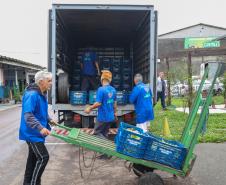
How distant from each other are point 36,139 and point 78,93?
4.04 meters

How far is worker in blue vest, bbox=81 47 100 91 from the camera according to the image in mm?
11812

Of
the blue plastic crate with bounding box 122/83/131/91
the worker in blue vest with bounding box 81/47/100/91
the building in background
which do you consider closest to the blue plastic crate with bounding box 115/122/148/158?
the worker in blue vest with bounding box 81/47/100/91

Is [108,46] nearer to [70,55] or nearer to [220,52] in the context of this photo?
[70,55]

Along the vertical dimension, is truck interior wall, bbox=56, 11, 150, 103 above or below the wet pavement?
above

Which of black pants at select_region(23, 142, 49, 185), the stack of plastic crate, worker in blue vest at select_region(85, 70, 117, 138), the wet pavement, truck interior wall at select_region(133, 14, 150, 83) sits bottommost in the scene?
the wet pavement

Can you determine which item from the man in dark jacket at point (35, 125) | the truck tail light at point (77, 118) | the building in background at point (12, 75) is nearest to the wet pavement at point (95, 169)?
the truck tail light at point (77, 118)

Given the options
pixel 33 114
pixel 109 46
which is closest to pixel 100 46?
pixel 109 46

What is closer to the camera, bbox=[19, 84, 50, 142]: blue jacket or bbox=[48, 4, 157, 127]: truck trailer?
bbox=[19, 84, 50, 142]: blue jacket

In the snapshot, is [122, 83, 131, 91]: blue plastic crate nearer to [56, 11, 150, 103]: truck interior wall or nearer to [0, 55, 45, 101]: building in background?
[56, 11, 150, 103]: truck interior wall

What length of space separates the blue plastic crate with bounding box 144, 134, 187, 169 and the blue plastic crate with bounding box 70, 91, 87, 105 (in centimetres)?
416

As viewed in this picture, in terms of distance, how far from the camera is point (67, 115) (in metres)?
9.33

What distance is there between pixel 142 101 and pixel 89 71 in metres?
4.27

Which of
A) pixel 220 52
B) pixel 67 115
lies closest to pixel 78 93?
pixel 67 115

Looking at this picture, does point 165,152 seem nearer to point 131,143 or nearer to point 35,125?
point 131,143
